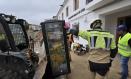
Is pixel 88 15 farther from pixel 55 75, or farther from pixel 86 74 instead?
pixel 55 75

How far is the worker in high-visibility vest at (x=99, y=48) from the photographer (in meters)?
5.30

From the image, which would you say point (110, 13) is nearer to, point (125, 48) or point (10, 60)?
point (125, 48)

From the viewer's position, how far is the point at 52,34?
6504 mm

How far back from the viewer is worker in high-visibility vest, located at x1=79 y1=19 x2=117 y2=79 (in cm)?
530

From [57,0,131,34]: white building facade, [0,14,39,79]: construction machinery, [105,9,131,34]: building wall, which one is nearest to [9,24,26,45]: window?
[0,14,39,79]: construction machinery

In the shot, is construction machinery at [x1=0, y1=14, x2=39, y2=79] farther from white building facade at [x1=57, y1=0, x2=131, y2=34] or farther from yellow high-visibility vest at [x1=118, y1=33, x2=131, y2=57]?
white building facade at [x1=57, y1=0, x2=131, y2=34]

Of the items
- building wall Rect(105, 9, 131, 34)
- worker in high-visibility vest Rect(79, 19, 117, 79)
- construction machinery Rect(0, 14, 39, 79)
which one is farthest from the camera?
building wall Rect(105, 9, 131, 34)

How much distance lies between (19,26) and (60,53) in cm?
132

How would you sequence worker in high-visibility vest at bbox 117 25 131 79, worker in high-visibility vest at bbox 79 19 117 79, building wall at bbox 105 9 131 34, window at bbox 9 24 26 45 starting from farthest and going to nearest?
building wall at bbox 105 9 131 34, worker in high-visibility vest at bbox 117 25 131 79, window at bbox 9 24 26 45, worker in high-visibility vest at bbox 79 19 117 79

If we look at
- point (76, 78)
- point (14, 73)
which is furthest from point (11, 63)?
point (76, 78)

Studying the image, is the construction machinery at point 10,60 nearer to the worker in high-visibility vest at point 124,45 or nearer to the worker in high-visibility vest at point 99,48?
the worker in high-visibility vest at point 99,48

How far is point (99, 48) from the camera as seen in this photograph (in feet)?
17.6

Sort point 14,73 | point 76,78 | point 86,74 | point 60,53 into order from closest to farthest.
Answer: point 14,73, point 60,53, point 76,78, point 86,74

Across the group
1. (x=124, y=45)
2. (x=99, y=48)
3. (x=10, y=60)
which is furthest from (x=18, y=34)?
(x=124, y=45)
